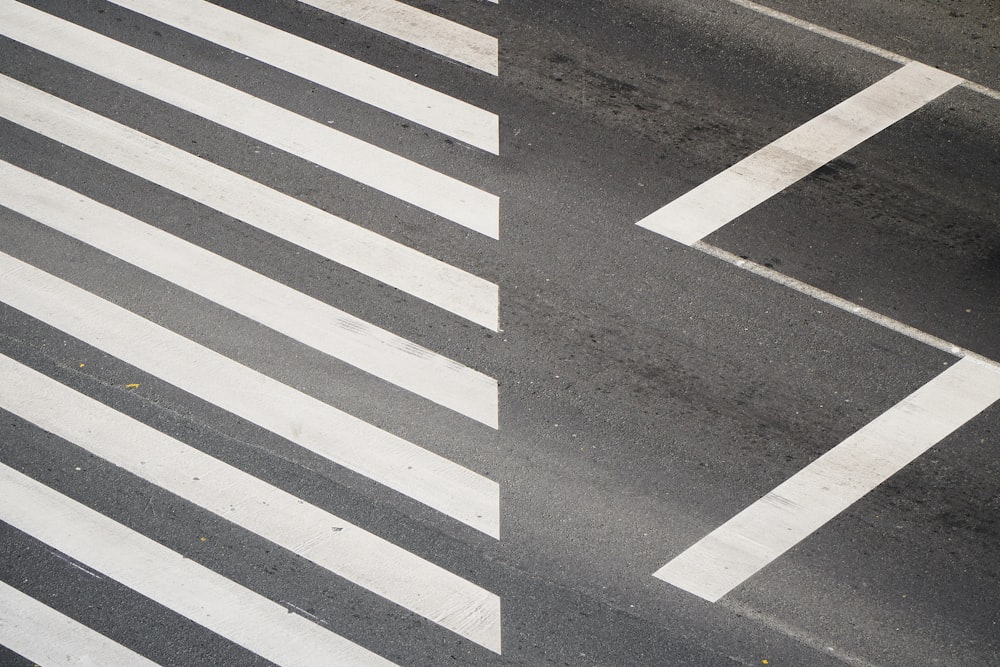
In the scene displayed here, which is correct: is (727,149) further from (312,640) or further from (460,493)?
(312,640)

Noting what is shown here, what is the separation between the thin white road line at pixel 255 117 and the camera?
8.02m

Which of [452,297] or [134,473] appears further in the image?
[452,297]

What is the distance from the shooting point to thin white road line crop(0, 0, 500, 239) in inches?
316

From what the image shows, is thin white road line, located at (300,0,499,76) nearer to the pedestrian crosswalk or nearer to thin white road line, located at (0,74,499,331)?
the pedestrian crosswalk

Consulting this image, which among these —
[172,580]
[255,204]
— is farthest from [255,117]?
[172,580]

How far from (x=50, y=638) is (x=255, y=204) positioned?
10.6 ft

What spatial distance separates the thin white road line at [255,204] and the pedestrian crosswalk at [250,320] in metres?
0.01

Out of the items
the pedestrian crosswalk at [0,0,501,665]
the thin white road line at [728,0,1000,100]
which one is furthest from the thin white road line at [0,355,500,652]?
the thin white road line at [728,0,1000,100]

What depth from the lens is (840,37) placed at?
9180 millimetres

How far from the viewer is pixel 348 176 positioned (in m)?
8.12

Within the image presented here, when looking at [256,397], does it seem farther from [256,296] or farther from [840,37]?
[840,37]

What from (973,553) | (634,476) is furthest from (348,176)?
(973,553)

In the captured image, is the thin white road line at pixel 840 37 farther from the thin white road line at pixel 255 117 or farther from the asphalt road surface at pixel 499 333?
the thin white road line at pixel 255 117

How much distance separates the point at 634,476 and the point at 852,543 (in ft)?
4.26
